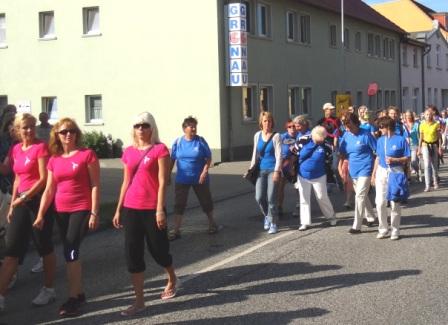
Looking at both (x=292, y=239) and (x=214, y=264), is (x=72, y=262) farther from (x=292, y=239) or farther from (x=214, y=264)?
(x=292, y=239)

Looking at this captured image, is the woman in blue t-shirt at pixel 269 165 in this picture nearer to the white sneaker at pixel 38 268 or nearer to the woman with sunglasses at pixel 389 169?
the woman with sunglasses at pixel 389 169

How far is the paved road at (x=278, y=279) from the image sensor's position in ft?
18.7

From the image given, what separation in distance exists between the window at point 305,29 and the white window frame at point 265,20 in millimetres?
3790

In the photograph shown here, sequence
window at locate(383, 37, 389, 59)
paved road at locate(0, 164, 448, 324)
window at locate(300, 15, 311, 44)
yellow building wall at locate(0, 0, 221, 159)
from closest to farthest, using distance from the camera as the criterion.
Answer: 1. paved road at locate(0, 164, 448, 324)
2. yellow building wall at locate(0, 0, 221, 159)
3. window at locate(300, 15, 311, 44)
4. window at locate(383, 37, 389, 59)

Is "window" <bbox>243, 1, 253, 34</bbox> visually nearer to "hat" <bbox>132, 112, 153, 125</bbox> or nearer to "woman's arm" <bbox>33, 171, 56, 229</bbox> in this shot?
"hat" <bbox>132, 112, 153, 125</bbox>

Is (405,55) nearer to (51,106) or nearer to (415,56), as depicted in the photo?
(415,56)

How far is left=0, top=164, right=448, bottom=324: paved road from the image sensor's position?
5711mm

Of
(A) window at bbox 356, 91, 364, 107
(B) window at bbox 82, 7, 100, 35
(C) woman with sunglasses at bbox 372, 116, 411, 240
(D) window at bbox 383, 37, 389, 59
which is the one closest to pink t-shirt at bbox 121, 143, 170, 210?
(C) woman with sunglasses at bbox 372, 116, 411, 240

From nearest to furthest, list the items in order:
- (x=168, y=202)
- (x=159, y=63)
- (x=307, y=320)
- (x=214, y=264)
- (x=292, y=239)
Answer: (x=307, y=320) < (x=214, y=264) < (x=292, y=239) < (x=168, y=202) < (x=159, y=63)

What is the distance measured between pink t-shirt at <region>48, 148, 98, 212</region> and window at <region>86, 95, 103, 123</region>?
20.8 m

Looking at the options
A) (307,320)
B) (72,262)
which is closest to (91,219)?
(72,262)

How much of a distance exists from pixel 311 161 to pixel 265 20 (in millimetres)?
17795

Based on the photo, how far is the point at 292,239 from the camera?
907 centimetres

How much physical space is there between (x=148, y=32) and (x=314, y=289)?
64.2ft
